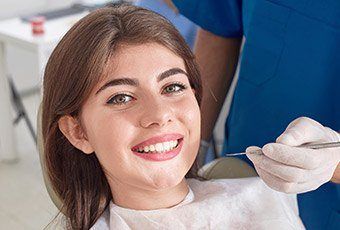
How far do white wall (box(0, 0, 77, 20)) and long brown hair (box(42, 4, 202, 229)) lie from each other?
2446 millimetres

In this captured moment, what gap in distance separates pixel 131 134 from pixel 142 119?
0.12 feet

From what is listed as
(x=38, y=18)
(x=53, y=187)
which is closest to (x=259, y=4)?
(x=53, y=187)

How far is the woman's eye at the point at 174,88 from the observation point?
1.07m

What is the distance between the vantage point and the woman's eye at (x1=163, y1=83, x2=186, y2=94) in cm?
107

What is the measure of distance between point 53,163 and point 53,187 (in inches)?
3.1

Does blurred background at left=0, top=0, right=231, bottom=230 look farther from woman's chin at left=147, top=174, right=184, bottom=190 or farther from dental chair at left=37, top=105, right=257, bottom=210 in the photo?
woman's chin at left=147, top=174, right=184, bottom=190

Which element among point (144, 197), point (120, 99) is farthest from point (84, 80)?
point (144, 197)

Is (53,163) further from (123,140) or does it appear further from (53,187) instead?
(123,140)

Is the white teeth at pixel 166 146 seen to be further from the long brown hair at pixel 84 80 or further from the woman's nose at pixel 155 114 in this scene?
the long brown hair at pixel 84 80

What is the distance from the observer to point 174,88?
3.55 ft

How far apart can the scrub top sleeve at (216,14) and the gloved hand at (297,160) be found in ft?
1.58

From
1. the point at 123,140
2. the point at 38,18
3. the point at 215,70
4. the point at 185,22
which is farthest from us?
the point at 38,18

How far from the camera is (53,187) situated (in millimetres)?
1225

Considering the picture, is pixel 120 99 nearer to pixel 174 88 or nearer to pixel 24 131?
pixel 174 88
